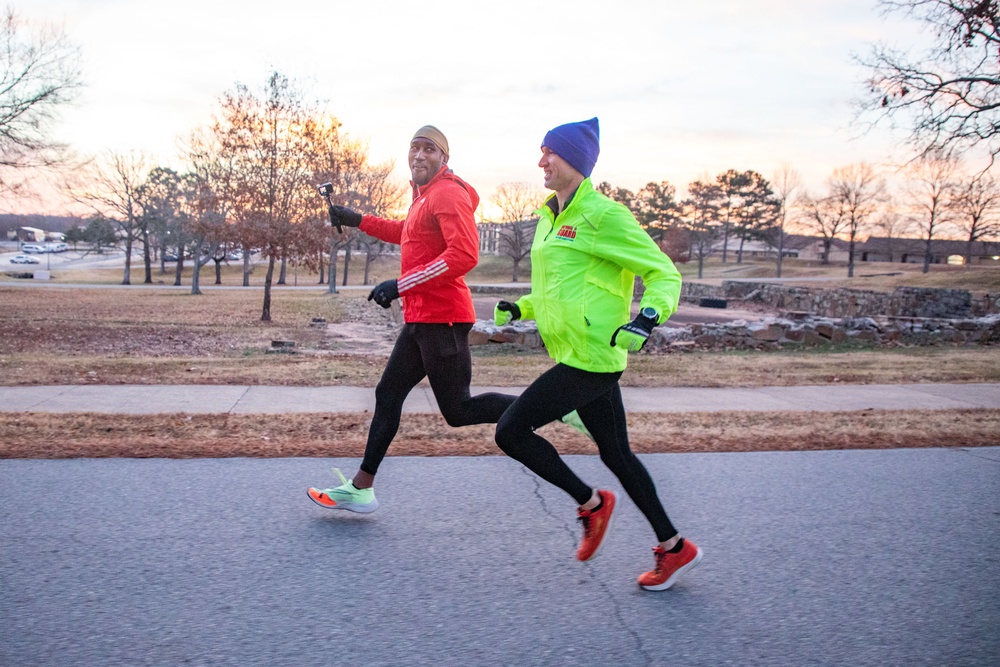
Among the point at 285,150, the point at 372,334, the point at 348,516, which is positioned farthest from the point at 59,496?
the point at 285,150

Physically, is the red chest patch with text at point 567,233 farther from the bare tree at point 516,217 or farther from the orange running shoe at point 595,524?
the bare tree at point 516,217

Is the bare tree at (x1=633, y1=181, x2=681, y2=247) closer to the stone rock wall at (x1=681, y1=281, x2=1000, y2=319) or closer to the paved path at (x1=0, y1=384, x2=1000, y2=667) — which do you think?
the stone rock wall at (x1=681, y1=281, x2=1000, y2=319)

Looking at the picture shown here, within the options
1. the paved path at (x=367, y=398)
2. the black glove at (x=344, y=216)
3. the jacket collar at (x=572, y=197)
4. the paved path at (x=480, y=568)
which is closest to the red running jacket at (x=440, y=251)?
the black glove at (x=344, y=216)

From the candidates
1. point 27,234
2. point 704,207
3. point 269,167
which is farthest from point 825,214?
point 27,234

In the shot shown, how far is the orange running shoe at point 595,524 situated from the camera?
3.66 metres

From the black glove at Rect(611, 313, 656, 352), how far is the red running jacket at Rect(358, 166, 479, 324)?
101cm

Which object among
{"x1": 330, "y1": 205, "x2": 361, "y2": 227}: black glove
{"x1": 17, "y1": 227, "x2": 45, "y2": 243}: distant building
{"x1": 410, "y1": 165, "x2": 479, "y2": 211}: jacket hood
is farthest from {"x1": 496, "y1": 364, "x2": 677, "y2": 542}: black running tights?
{"x1": 17, "y1": 227, "x2": 45, "y2": 243}: distant building

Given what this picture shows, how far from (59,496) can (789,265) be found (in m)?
82.8

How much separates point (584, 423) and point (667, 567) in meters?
0.70

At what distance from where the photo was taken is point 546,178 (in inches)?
142

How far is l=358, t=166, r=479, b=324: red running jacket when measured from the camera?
404cm

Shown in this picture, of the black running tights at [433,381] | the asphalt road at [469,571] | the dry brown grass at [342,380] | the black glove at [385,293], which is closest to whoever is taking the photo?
the asphalt road at [469,571]

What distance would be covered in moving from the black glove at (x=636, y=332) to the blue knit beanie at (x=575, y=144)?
782 millimetres

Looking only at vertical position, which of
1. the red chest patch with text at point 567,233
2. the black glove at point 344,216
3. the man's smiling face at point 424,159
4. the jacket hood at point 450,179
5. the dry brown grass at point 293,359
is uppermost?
the man's smiling face at point 424,159
